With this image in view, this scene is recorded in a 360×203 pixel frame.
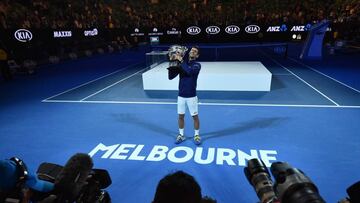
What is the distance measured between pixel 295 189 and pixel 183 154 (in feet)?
13.1

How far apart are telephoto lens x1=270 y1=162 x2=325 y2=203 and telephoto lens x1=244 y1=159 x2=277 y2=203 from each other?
30 centimetres

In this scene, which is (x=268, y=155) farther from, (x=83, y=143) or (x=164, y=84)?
(x=164, y=84)

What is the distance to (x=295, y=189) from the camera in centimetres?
130

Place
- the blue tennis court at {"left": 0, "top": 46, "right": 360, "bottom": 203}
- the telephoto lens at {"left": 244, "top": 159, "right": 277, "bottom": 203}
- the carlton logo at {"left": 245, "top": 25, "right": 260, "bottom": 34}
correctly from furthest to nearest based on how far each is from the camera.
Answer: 1. the carlton logo at {"left": 245, "top": 25, "right": 260, "bottom": 34}
2. the blue tennis court at {"left": 0, "top": 46, "right": 360, "bottom": 203}
3. the telephoto lens at {"left": 244, "top": 159, "right": 277, "bottom": 203}

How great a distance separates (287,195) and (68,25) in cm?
2395

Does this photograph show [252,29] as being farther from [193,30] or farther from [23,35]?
[23,35]

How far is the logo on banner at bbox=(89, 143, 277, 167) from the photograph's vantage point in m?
4.96

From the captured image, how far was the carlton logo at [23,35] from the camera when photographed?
48.9 ft

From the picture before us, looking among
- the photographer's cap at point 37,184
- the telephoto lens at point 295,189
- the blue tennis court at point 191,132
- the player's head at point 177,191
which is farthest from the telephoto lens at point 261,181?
the blue tennis court at point 191,132

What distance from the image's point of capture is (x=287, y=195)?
1.29 meters

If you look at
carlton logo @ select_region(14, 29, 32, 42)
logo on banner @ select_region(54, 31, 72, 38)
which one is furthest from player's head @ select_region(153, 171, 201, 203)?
logo on banner @ select_region(54, 31, 72, 38)

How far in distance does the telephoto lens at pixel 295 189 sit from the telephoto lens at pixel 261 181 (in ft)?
0.99

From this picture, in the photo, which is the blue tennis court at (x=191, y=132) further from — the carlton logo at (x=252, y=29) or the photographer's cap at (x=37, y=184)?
the carlton logo at (x=252, y=29)

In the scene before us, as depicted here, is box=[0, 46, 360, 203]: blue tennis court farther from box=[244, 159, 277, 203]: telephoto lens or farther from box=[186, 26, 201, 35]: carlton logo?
box=[186, 26, 201, 35]: carlton logo
